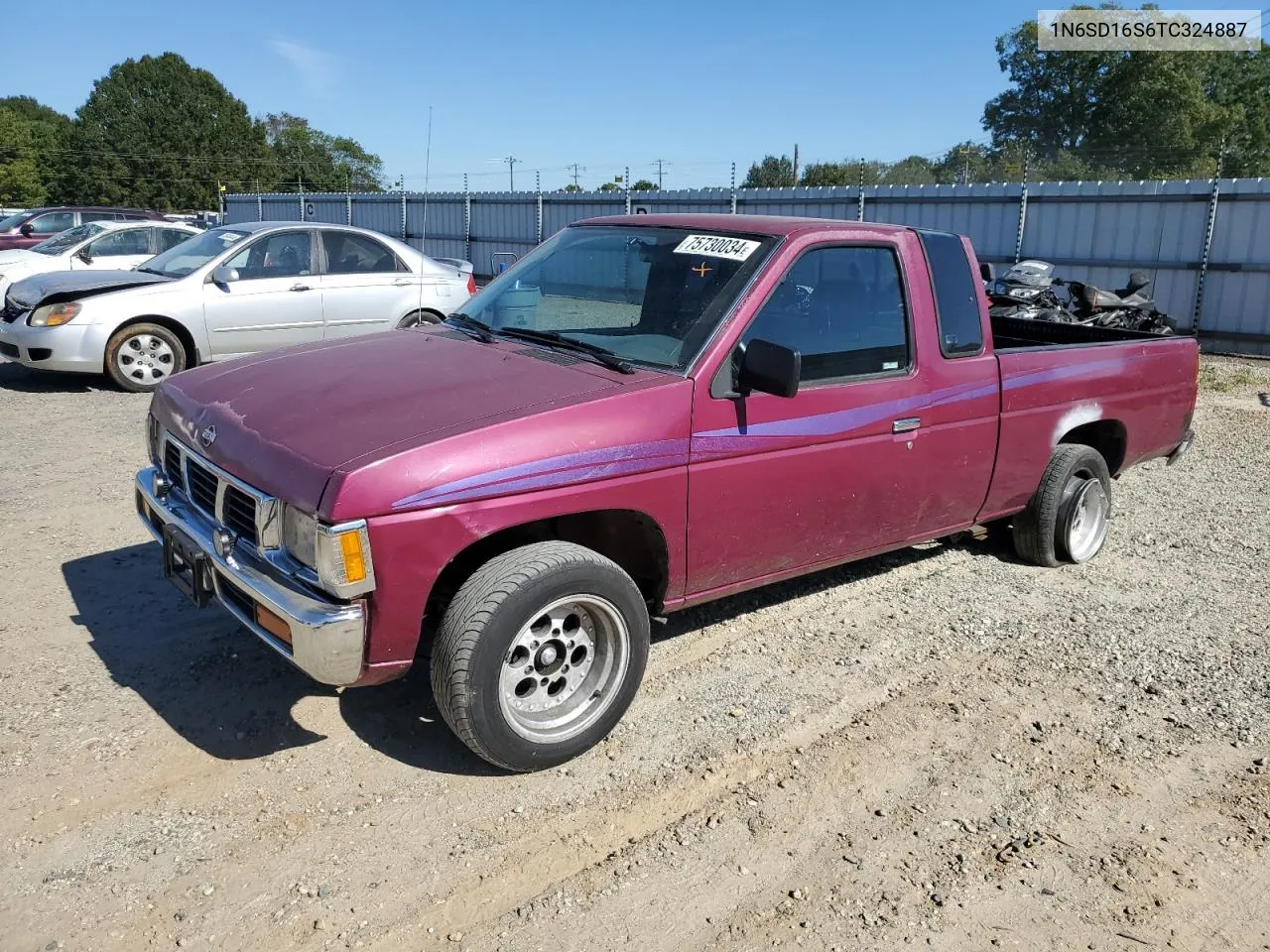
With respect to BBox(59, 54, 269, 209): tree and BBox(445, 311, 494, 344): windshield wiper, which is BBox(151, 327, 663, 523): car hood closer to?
BBox(445, 311, 494, 344): windshield wiper

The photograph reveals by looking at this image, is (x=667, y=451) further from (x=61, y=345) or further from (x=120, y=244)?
(x=120, y=244)

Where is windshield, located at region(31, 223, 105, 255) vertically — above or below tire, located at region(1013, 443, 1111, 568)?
above

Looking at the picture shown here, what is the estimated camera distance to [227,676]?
4.02 m

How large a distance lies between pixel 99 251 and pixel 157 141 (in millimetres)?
75650

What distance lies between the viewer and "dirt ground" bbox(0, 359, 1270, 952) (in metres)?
2.80

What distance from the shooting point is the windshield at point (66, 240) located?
44.3 feet

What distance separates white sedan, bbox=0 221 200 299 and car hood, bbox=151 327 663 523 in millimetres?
10122

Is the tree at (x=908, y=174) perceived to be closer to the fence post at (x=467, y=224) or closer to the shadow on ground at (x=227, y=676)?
the fence post at (x=467, y=224)

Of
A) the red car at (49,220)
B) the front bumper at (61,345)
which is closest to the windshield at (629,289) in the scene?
the front bumper at (61,345)

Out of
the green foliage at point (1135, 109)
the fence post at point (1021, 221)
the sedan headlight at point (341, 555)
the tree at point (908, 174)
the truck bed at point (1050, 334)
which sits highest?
the green foliage at point (1135, 109)

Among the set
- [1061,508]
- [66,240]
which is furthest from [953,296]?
[66,240]

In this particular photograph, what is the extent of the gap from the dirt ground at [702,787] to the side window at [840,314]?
1320 millimetres

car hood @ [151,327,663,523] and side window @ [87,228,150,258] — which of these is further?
side window @ [87,228,150,258]

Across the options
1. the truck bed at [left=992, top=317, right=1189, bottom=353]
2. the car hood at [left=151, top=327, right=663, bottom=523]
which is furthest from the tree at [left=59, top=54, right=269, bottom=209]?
the car hood at [left=151, top=327, right=663, bottom=523]
